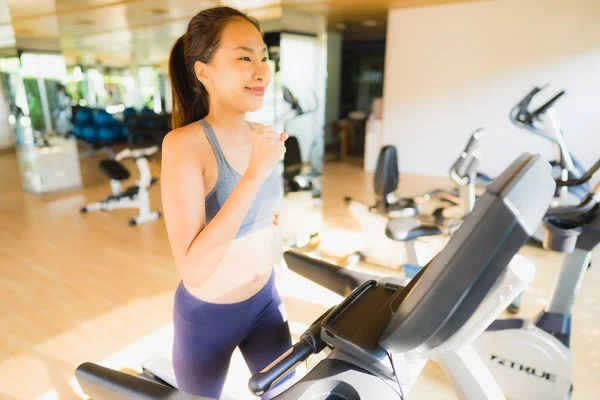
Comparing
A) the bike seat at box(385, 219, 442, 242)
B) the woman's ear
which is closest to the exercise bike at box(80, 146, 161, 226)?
the bike seat at box(385, 219, 442, 242)

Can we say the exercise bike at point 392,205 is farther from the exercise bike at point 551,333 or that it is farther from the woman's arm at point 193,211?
the woman's arm at point 193,211

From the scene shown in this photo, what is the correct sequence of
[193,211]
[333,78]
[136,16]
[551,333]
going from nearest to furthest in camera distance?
[193,211], [551,333], [136,16], [333,78]

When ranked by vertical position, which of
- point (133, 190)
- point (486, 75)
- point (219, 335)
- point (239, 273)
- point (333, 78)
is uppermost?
point (486, 75)

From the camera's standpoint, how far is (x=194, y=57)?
836 millimetres

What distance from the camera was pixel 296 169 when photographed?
301cm

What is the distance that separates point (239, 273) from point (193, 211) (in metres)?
0.25

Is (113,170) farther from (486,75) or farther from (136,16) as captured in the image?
(486,75)

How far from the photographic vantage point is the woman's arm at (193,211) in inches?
28.4

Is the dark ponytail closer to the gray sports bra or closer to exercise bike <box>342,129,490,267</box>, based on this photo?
the gray sports bra

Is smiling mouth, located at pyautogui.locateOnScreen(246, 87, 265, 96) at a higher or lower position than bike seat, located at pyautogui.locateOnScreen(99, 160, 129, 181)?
higher

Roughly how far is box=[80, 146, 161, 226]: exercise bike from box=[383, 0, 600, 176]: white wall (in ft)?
10.6

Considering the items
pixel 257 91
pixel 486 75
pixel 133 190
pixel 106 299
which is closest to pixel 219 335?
pixel 257 91

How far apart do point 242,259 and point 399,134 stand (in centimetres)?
495

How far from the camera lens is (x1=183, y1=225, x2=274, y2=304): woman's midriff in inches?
35.3
